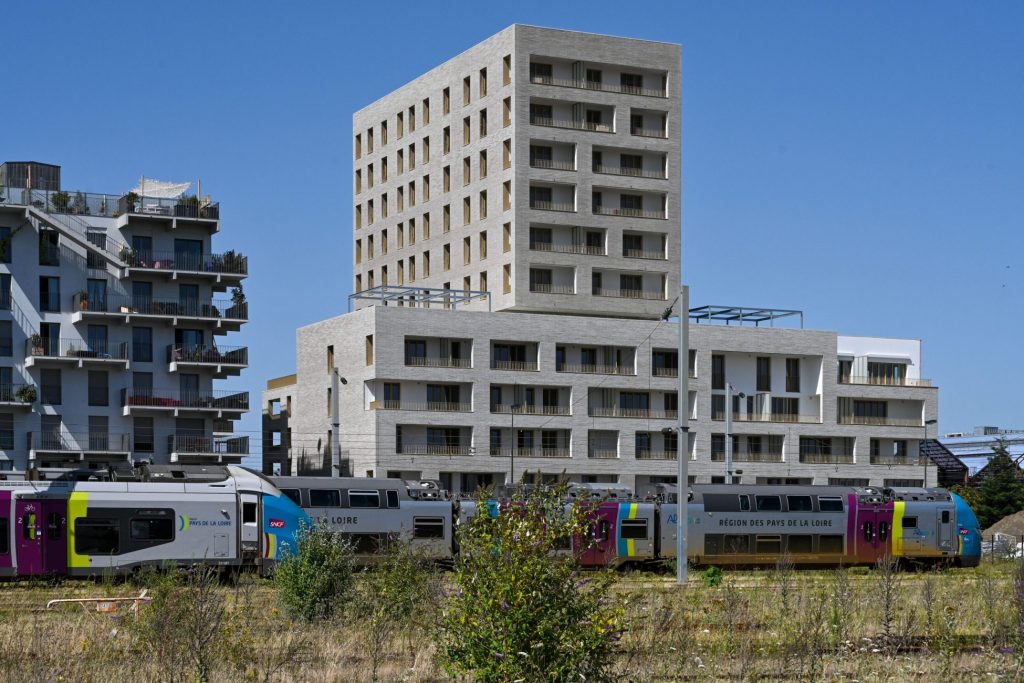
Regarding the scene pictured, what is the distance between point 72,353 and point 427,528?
36.9 m

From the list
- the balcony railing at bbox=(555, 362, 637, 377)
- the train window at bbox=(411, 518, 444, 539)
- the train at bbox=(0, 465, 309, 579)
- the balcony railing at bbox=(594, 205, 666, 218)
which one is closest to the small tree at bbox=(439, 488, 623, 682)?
the train at bbox=(0, 465, 309, 579)

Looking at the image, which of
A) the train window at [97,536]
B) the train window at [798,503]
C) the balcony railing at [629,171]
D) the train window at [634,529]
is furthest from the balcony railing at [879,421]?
the train window at [97,536]

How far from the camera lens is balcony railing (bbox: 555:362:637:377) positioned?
9019 cm

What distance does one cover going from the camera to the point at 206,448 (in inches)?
3204

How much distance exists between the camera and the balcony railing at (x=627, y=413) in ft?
295

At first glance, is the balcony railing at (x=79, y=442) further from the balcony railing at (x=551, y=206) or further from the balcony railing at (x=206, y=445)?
the balcony railing at (x=551, y=206)

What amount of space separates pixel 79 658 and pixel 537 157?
7423 centimetres

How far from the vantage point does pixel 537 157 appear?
92438 mm

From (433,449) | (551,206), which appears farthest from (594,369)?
(433,449)

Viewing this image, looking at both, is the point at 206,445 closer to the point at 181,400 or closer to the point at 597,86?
the point at 181,400

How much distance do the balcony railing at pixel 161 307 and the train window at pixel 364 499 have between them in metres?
36.2

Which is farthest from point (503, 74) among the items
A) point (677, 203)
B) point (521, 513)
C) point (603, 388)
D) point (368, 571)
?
point (521, 513)

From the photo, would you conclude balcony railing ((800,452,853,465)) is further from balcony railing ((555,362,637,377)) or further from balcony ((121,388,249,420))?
balcony ((121,388,249,420))

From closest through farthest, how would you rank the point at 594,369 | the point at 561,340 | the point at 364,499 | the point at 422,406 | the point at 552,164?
1. the point at 364,499
2. the point at 422,406
3. the point at 561,340
4. the point at 594,369
5. the point at 552,164
